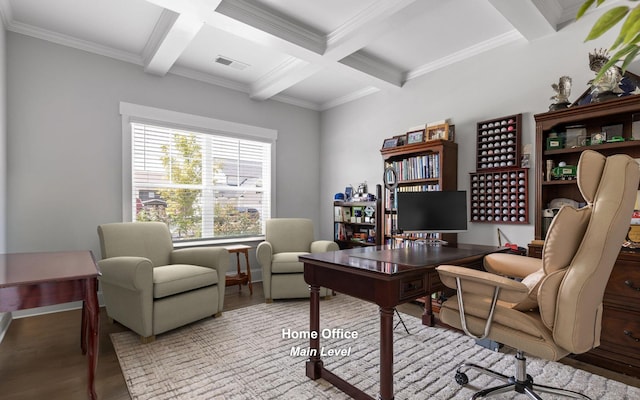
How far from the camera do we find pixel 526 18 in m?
2.78

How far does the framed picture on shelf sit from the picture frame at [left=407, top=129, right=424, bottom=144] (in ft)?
0.25

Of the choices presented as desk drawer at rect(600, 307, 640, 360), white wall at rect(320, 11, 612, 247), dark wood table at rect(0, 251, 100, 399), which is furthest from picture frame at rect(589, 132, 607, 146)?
dark wood table at rect(0, 251, 100, 399)

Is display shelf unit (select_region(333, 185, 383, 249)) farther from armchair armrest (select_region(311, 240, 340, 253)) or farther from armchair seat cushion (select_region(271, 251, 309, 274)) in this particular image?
armchair seat cushion (select_region(271, 251, 309, 274))

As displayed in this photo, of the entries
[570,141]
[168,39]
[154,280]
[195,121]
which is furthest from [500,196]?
[195,121]

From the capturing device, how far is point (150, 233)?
11.1ft

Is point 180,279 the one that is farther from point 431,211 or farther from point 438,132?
point 438,132

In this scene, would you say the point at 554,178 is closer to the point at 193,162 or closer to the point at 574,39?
the point at 574,39

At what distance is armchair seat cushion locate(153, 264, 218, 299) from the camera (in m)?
2.73

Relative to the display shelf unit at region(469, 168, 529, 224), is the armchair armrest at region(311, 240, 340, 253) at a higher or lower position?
lower

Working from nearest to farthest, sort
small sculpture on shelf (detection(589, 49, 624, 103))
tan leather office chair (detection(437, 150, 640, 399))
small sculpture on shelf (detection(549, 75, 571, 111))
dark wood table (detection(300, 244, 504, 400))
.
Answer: tan leather office chair (detection(437, 150, 640, 399)), dark wood table (detection(300, 244, 504, 400)), small sculpture on shelf (detection(589, 49, 624, 103)), small sculpture on shelf (detection(549, 75, 571, 111))

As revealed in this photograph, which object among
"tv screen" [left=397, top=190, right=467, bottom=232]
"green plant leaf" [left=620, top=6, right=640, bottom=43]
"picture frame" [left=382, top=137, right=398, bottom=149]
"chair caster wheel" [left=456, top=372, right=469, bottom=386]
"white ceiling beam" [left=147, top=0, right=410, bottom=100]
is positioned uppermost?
"white ceiling beam" [left=147, top=0, right=410, bottom=100]

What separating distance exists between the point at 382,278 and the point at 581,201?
2.16 m

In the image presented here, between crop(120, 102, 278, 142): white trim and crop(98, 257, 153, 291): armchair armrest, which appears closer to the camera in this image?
crop(98, 257, 153, 291): armchair armrest

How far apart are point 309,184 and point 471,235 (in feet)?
8.70
